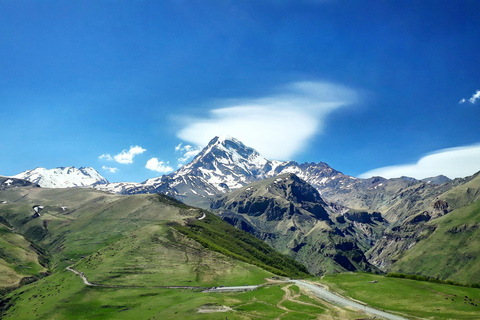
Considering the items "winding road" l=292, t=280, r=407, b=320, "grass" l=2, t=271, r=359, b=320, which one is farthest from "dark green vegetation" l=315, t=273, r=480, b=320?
"grass" l=2, t=271, r=359, b=320

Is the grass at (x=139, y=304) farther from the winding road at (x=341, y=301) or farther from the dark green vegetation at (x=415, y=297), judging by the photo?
the dark green vegetation at (x=415, y=297)

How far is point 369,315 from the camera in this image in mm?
92188

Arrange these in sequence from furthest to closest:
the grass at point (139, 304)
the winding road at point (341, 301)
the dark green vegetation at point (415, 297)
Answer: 1. the grass at point (139, 304)
2. the winding road at point (341, 301)
3. the dark green vegetation at point (415, 297)

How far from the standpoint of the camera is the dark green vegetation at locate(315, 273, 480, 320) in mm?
90750

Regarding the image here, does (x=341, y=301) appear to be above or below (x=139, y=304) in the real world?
below

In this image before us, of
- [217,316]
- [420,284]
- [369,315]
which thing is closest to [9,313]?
[217,316]

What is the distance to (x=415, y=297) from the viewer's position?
104125 mm

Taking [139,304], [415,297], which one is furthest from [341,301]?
[139,304]

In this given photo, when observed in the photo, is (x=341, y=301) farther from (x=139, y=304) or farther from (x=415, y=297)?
(x=139, y=304)

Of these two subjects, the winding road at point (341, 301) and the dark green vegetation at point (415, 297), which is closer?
the dark green vegetation at point (415, 297)

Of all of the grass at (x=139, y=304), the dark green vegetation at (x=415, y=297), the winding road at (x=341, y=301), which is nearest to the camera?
the dark green vegetation at (x=415, y=297)

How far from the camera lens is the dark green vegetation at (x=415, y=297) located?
90.8 m

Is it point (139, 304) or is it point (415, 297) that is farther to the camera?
point (139, 304)

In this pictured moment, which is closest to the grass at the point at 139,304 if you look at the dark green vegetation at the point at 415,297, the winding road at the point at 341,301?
the winding road at the point at 341,301
